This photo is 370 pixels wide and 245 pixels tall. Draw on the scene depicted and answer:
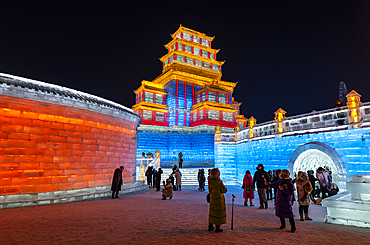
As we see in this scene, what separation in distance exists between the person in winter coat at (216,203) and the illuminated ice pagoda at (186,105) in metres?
22.9

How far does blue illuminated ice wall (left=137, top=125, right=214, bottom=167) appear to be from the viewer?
30109 mm

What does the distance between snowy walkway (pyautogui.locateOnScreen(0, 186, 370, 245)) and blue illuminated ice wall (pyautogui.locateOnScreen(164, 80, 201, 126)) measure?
26218 mm

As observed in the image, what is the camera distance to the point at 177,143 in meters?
31.9

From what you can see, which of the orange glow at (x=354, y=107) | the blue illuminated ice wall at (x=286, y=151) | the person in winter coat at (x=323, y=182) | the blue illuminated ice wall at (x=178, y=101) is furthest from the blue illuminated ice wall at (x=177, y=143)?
the person in winter coat at (x=323, y=182)

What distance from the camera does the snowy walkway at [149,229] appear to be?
5.24m

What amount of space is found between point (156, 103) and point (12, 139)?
26.0 meters

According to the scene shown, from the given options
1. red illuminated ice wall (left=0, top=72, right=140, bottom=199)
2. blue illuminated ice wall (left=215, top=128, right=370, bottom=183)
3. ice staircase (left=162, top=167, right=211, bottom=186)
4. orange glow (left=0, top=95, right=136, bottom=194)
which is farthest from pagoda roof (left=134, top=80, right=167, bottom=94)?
→ orange glow (left=0, top=95, right=136, bottom=194)

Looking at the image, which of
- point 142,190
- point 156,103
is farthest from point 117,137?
point 156,103

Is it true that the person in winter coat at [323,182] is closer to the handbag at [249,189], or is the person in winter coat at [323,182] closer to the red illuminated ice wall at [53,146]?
the handbag at [249,189]

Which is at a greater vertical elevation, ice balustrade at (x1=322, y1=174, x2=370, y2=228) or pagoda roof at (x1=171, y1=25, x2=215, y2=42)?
pagoda roof at (x1=171, y1=25, x2=215, y2=42)

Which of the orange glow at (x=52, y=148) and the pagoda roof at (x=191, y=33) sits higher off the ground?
the pagoda roof at (x=191, y=33)

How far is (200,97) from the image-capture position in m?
35.2

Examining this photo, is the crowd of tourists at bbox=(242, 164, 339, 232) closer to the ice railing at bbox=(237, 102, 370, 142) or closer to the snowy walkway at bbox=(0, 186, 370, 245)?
the snowy walkway at bbox=(0, 186, 370, 245)

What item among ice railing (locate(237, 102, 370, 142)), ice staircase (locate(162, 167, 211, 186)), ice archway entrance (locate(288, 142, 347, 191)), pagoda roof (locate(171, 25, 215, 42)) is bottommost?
ice staircase (locate(162, 167, 211, 186))
